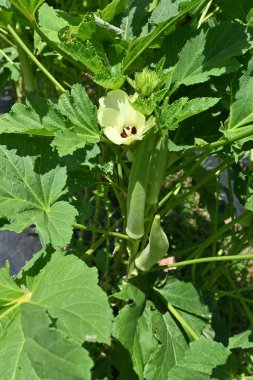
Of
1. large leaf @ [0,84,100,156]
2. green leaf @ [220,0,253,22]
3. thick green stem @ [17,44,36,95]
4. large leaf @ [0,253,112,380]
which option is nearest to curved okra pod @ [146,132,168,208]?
large leaf @ [0,84,100,156]

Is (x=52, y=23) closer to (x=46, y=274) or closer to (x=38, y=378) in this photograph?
(x=46, y=274)

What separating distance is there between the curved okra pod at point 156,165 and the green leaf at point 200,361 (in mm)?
Answer: 326

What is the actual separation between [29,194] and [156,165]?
0.32m

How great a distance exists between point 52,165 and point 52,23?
39 centimetres

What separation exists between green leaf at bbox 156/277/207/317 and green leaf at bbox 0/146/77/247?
0.36m

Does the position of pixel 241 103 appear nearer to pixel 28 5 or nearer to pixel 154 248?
pixel 154 248

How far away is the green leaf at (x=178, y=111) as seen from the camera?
0.85m

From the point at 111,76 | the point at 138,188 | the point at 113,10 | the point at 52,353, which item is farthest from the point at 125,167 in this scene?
the point at 52,353

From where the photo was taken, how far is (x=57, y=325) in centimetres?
83

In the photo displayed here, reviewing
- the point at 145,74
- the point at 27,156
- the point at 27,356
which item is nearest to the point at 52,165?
the point at 27,156

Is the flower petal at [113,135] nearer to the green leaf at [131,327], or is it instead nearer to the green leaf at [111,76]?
the green leaf at [111,76]

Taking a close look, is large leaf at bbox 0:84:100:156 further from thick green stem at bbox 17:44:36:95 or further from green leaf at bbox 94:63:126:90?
thick green stem at bbox 17:44:36:95

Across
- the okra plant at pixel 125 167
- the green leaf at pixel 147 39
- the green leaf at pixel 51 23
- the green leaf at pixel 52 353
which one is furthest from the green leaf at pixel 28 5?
the green leaf at pixel 52 353

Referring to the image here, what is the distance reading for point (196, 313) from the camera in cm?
115
